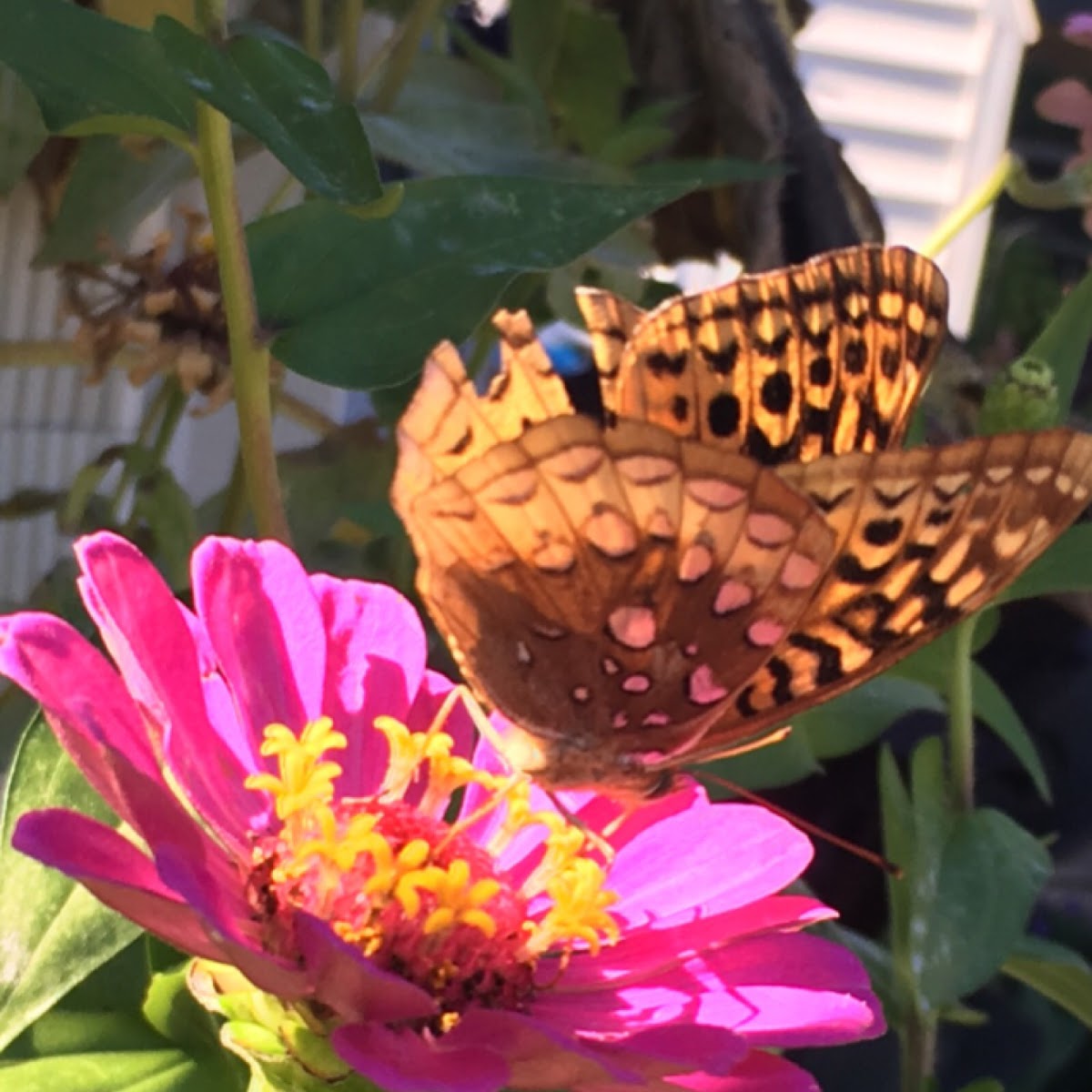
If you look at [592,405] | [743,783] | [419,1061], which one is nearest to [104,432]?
[592,405]

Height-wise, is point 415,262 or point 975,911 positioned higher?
point 415,262

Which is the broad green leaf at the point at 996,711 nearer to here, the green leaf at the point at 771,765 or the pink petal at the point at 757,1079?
the green leaf at the point at 771,765

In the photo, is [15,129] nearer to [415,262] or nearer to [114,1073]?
[415,262]

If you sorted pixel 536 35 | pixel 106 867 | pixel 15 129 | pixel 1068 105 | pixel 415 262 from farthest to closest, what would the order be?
1. pixel 1068 105
2. pixel 536 35
3. pixel 15 129
4. pixel 415 262
5. pixel 106 867

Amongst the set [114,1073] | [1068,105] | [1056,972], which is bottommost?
[1056,972]

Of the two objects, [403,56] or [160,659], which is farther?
[403,56]

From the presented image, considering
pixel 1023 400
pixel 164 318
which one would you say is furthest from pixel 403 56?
pixel 1023 400

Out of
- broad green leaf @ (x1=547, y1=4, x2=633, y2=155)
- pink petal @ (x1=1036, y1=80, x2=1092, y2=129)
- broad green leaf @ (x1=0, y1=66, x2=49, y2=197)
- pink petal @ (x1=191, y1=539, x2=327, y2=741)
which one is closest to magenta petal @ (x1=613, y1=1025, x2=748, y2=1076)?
pink petal @ (x1=191, y1=539, x2=327, y2=741)
